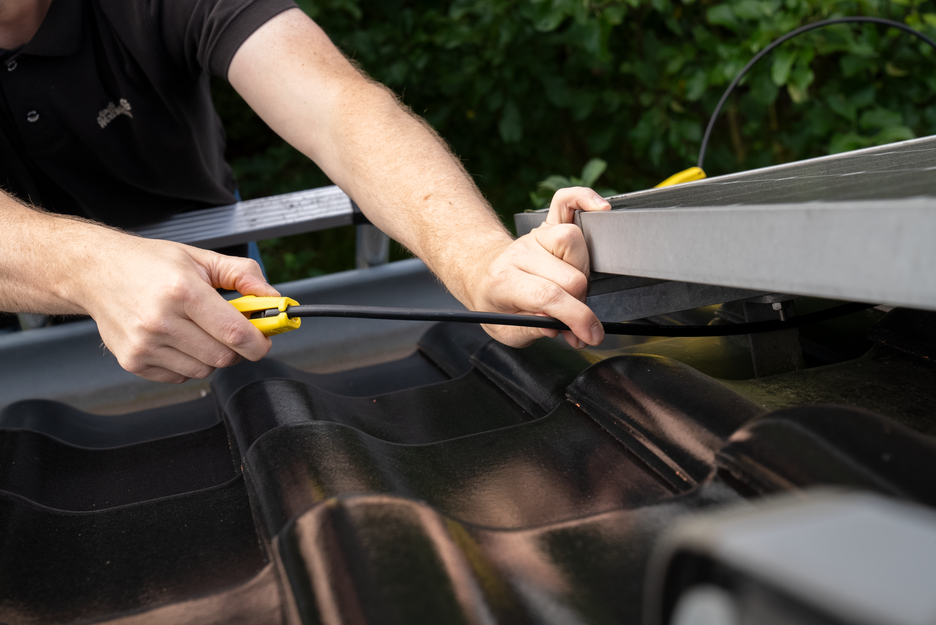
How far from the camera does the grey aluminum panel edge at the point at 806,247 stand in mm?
310

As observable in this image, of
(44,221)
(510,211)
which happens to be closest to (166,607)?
(44,221)

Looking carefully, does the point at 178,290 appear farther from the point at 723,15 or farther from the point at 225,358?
the point at 723,15

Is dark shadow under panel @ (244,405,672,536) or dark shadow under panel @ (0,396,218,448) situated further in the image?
dark shadow under panel @ (0,396,218,448)

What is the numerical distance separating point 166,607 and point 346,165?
89 centimetres

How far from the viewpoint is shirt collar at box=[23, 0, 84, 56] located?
138 cm

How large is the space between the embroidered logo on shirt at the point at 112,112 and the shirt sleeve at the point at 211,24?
0.53 feet

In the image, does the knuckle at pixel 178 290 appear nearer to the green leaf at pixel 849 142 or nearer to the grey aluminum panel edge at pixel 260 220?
the grey aluminum panel edge at pixel 260 220

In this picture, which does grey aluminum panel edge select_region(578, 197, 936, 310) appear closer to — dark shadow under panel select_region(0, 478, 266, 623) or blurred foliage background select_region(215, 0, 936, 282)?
dark shadow under panel select_region(0, 478, 266, 623)

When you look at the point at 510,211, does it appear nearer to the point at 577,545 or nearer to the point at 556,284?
the point at 556,284

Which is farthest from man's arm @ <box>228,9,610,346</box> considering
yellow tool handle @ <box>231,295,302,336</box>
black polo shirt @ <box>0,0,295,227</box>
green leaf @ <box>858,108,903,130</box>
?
green leaf @ <box>858,108,903,130</box>

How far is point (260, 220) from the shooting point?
137 centimetres

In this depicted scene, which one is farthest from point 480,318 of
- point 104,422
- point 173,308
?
point 104,422

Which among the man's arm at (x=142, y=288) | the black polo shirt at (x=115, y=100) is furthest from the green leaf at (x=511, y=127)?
the man's arm at (x=142, y=288)

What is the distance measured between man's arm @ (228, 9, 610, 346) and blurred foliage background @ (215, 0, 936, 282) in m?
0.64
